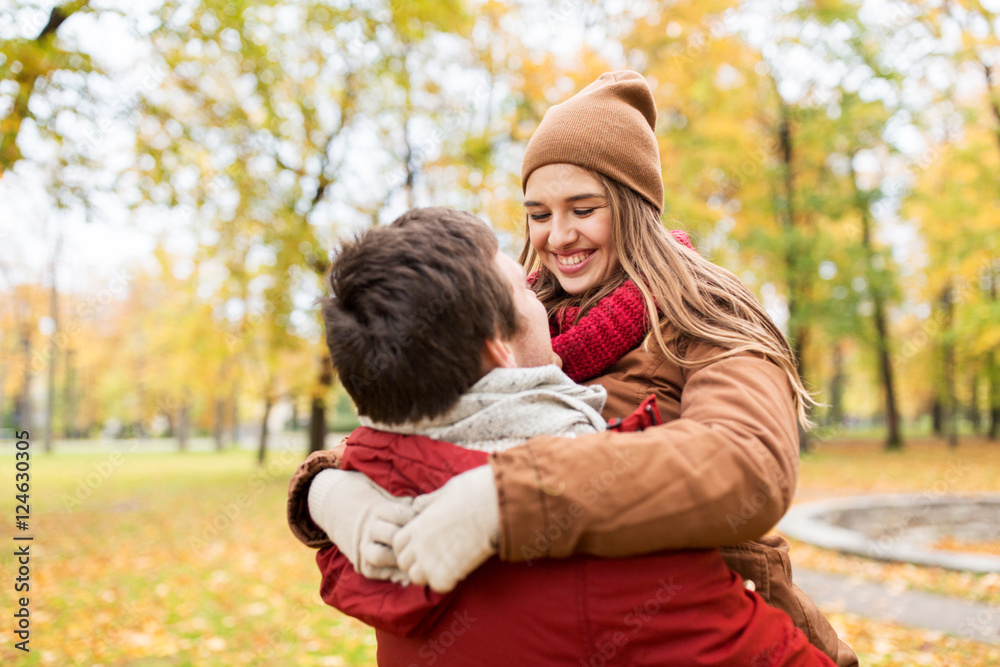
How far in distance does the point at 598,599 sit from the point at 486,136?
12.0m

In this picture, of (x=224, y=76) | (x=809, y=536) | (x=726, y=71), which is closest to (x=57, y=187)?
(x=224, y=76)

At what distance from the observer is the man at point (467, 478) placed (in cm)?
130

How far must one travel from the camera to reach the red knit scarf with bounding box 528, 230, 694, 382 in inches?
68.1

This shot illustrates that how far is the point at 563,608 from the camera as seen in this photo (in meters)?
1.32

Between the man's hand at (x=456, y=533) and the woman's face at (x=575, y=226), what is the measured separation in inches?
37.3

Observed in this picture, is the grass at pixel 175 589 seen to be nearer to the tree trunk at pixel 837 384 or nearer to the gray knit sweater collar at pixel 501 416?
the gray knit sweater collar at pixel 501 416

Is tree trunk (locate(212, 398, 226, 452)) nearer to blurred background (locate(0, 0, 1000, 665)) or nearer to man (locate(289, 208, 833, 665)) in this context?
blurred background (locate(0, 0, 1000, 665))

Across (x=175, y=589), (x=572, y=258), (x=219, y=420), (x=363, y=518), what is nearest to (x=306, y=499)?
(x=363, y=518)

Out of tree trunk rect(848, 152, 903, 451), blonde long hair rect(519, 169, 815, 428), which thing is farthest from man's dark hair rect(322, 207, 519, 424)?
tree trunk rect(848, 152, 903, 451)

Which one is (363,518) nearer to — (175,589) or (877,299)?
(175,589)

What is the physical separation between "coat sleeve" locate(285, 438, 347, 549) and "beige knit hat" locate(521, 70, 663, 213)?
41.5 inches

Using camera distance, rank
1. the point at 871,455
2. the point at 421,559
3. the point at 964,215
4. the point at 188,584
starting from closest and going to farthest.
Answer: the point at 421,559
the point at 188,584
the point at 964,215
the point at 871,455

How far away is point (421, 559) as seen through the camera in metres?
1.22

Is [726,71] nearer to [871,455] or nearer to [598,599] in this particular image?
[871,455]
